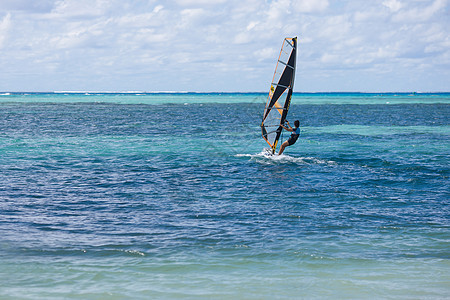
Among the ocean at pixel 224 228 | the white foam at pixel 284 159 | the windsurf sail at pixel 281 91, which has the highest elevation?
the windsurf sail at pixel 281 91

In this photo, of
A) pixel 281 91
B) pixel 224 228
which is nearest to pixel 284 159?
pixel 281 91

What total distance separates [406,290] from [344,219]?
609cm

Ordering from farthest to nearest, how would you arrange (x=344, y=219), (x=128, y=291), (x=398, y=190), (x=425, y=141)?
(x=425, y=141) < (x=398, y=190) < (x=344, y=219) < (x=128, y=291)

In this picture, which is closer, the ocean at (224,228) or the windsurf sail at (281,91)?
the ocean at (224,228)

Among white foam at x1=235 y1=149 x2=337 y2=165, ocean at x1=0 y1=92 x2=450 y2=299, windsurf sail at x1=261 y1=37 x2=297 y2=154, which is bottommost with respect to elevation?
ocean at x1=0 y1=92 x2=450 y2=299

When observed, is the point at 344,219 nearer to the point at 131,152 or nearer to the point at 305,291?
the point at 305,291

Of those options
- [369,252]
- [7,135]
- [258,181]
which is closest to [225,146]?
[258,181]

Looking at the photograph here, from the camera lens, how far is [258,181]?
2447 cm

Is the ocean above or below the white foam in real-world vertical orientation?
below

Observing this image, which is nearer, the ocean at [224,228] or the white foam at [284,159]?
the ocean at [224,228]

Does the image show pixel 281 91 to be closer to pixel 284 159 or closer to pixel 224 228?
pixel 284 159

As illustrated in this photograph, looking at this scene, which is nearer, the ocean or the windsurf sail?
the ocean

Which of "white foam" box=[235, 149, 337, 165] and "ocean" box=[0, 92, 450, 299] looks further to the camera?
"white foam" box=[235, 149, 337, 165]

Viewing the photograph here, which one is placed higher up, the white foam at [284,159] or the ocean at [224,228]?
the white foam at [284,159]
